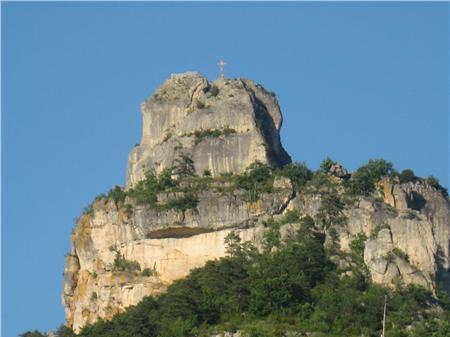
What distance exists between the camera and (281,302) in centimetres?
12400

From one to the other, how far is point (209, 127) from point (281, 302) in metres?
12.7

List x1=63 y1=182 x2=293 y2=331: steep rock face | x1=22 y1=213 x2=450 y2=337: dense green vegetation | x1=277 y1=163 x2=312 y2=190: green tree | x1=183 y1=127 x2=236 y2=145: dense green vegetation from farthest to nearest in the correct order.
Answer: x1=183 y1=127 x2=236 y2=145: dense green vegetation < x1=277 y1=163 x2=312 y2=190: green tree < x1=63 y1=182 x2=293 y2=331: steep rock face < x1=22 y1=213 x2=450 y2=337: dense green vegetation

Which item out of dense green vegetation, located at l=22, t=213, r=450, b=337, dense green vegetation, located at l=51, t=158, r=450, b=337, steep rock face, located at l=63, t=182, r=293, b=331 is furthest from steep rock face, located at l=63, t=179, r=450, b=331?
dense green vegetation, located at l=22, t=213, r=450, b=337

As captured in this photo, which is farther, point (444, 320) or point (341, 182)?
point (341, 182)

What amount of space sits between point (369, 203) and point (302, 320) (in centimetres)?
838

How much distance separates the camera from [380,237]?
127 metres

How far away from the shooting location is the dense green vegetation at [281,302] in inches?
4803

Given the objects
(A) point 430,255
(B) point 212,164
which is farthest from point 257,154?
(A) point 430,255

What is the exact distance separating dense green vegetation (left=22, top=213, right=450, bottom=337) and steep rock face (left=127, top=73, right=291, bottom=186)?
5555 millimetres

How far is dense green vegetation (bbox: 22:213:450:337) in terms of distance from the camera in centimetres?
12200

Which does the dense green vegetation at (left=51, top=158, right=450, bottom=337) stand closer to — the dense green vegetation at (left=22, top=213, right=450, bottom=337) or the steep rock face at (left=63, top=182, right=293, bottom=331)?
the dense green vegetation at (left=22, top=213, right=450, bottom=337)

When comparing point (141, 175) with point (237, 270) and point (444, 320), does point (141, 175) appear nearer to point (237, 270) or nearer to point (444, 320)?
point (237, 270)

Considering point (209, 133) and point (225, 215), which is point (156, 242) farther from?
point (209, 133)

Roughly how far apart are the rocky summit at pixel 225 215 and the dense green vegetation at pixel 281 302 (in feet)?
2.80
